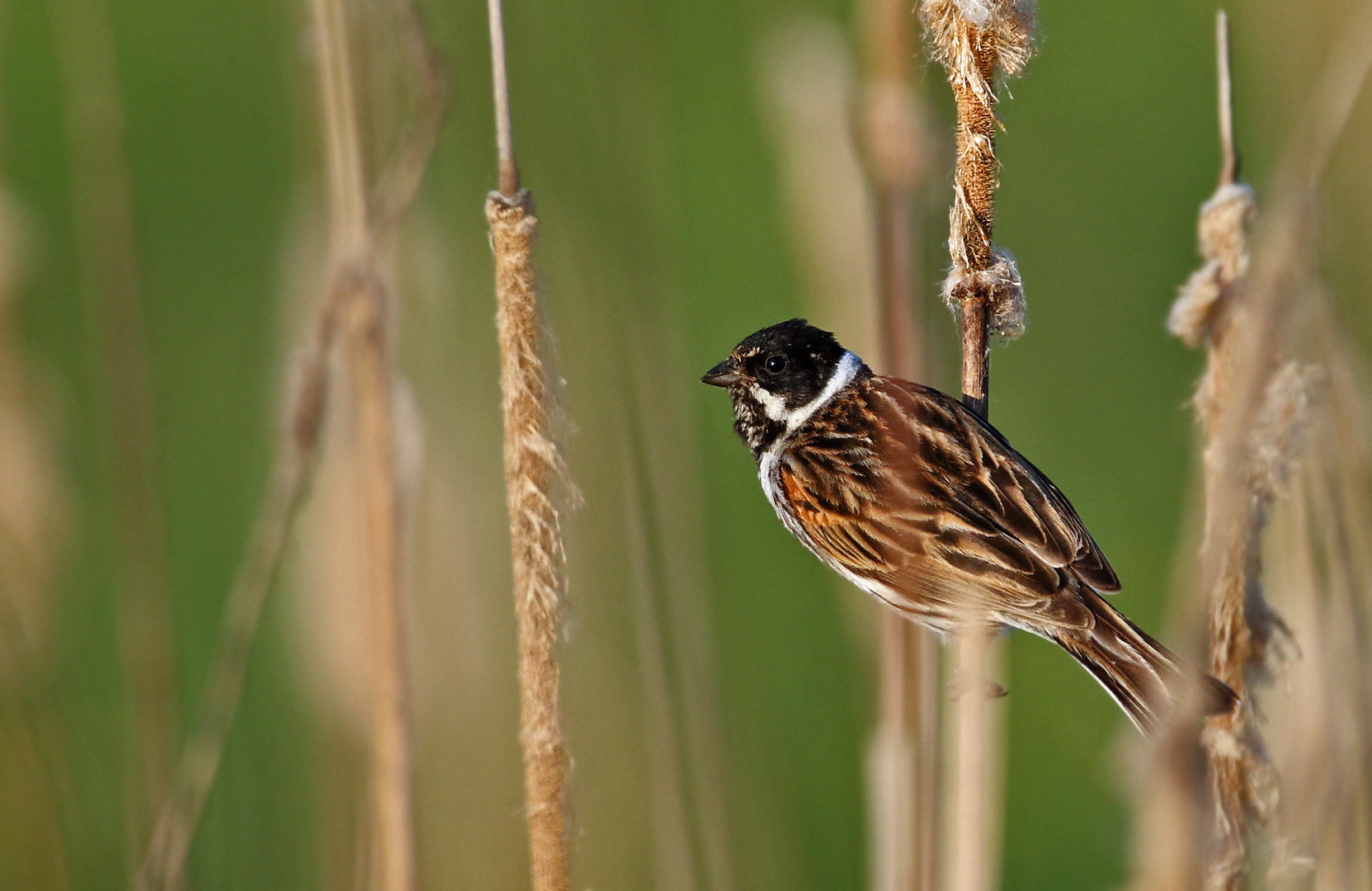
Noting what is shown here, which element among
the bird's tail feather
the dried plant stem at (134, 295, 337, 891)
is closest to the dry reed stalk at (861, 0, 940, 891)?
the bird's tail feather

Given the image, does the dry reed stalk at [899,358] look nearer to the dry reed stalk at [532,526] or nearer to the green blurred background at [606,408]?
the green blurred background at [606,408]

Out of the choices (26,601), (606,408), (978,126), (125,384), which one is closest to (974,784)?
(978,126)

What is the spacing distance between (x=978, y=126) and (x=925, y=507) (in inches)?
38.2

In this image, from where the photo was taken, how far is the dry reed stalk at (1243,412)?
1.93m

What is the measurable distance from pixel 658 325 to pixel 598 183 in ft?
1.05

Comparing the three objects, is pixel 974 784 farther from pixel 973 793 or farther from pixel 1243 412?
pixel 1243 412

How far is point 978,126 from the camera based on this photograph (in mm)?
2006

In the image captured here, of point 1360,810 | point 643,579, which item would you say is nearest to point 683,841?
point 643,579

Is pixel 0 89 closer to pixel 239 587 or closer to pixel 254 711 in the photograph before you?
pixel 239 587

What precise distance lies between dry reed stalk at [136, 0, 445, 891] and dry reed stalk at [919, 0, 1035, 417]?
30.7 inches

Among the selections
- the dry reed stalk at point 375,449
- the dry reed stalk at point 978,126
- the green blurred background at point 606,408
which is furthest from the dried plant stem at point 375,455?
the dry reed stalk at point 978,126

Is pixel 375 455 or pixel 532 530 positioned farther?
pixel 375 455

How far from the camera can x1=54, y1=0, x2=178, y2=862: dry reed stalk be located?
267 cm

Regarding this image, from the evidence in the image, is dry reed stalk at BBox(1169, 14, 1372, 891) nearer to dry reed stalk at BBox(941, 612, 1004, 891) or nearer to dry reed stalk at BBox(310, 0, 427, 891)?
dry reed stalk at BBox(941, 612, 1004, 891)
